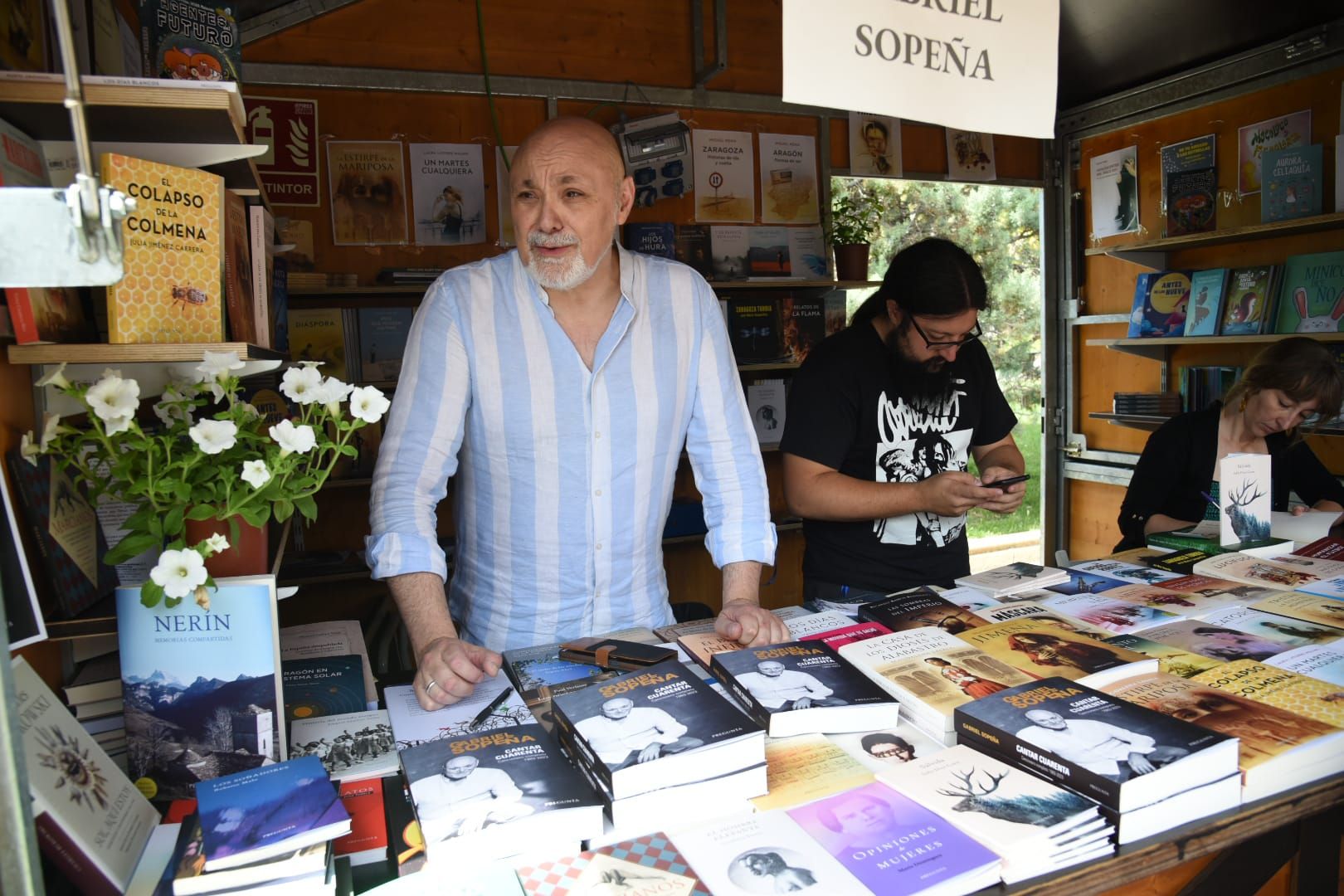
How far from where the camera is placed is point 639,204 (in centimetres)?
415

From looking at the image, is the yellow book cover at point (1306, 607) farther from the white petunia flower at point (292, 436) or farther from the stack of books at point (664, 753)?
the white petunia flower at point (292, 436)

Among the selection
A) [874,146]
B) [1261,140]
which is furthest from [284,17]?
[1261,140]

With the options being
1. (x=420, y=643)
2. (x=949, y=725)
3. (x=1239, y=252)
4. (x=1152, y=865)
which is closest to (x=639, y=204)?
(x=1239, y=252)

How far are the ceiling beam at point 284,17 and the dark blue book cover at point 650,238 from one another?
1428mm

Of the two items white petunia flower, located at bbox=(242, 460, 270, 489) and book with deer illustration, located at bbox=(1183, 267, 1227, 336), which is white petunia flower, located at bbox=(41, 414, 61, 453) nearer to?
white petunia flower, located at bbox=(242, 460, 270, 489)

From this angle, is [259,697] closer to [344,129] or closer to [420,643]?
[420,643]

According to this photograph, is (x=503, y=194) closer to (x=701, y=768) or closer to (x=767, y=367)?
(x=767, y=367)

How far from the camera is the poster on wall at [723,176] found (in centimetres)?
425

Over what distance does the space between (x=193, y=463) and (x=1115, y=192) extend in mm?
4667

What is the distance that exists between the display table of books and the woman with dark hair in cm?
157

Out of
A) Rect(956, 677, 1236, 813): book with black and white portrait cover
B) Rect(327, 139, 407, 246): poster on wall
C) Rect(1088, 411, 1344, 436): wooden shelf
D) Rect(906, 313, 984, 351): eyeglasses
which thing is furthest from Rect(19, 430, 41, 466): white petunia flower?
Rect(1088, 411, 1344, 436): wooden shelf

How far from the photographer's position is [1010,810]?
3.56 feet

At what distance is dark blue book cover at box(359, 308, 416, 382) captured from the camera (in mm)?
3777

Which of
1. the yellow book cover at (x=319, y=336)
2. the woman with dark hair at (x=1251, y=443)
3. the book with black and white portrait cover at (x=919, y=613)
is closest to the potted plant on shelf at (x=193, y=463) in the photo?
the book with black and white portrait cover at (x=919, y=613)
